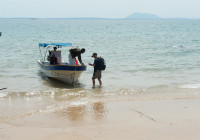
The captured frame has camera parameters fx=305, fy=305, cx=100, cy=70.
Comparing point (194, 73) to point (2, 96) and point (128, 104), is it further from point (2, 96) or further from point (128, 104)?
point (2, 96)

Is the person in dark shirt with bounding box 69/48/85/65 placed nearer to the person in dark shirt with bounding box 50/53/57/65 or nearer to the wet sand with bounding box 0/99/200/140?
the person in dark shirt with bounding box 50/53/57/65

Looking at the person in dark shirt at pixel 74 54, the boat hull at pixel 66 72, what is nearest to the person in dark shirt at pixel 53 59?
the boat hull at pixel 66 72

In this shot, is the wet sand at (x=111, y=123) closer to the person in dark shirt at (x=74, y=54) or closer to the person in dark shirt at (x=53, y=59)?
the person in dark shirt at (x=74, y=54)

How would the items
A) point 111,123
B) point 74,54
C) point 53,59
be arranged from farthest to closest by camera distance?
point 53,59 < point 74,54 < point 111,123

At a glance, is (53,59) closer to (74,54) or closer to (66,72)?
(66,72)

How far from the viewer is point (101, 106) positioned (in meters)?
9.45

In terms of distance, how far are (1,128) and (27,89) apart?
→ 5.58 meters

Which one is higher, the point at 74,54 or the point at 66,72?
the point at 74,54

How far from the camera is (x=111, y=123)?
763 cm

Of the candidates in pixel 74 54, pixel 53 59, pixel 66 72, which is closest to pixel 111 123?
pixel 66 72

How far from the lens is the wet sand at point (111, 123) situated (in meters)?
6.80

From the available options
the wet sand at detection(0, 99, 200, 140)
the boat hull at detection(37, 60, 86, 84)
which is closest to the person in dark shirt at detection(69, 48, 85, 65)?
the boat hull at detection(37, 60, 86, 84)

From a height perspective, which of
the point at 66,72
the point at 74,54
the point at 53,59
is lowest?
the point at 66,72

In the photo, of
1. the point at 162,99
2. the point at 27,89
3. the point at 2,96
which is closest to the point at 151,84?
the point at 162,99
